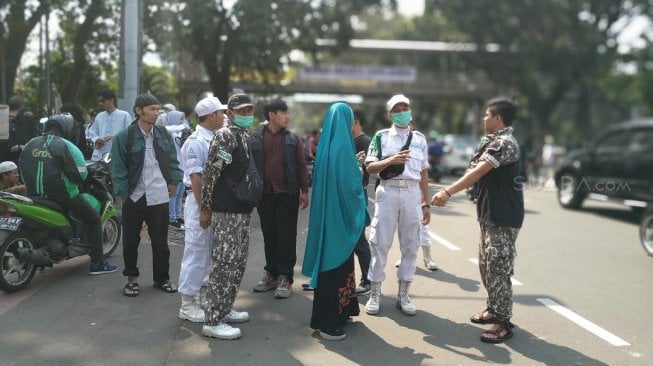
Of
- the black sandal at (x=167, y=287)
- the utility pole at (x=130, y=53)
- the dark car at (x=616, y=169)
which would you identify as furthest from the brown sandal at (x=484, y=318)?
the dark car at (x=616, y=169)

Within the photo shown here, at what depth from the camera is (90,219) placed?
5.71 meters

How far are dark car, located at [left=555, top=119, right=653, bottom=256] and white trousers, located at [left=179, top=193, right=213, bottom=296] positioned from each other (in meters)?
8.22

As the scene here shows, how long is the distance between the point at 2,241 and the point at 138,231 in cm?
110

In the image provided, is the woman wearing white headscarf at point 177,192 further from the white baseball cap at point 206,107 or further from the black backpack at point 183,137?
the white baseball cap at point 206,107

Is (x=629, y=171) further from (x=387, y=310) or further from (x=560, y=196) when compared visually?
(x=387, y=310)

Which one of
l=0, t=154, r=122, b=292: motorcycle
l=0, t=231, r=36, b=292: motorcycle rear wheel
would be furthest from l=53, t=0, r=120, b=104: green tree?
l=0, t=231, r=36, b=292: motorcycle rear wheel

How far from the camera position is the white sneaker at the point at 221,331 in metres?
4.29

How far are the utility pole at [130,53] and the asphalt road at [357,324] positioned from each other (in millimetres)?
2290

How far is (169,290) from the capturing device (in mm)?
5402

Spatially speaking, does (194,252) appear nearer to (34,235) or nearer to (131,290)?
(131,290)

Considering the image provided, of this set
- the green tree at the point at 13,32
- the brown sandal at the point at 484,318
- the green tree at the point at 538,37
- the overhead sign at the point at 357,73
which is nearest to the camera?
the brown sandal at the point at 484,318

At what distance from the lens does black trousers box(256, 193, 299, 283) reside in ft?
17.5

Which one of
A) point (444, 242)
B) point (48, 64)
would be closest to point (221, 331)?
point (444, 242)

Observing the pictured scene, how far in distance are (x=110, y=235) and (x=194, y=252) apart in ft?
7.73
